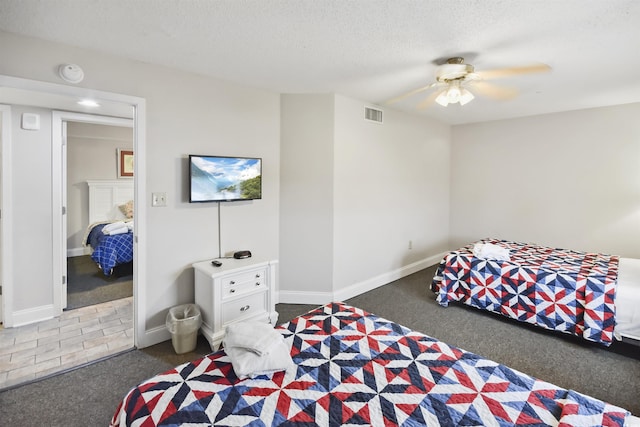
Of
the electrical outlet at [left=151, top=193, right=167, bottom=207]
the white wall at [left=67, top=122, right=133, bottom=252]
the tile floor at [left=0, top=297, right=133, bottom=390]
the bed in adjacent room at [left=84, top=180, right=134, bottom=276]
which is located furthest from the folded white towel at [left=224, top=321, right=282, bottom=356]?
the white wall at [left=67, top=122, right=133, bottom=252]

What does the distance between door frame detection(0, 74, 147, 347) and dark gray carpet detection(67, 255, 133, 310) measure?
2.42ft

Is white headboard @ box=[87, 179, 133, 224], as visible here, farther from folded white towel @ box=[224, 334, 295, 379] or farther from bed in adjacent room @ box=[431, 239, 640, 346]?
bed in adjacent room @ box=[431, 239, 640, 346]

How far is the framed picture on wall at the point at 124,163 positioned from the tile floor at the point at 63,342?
10.9ft

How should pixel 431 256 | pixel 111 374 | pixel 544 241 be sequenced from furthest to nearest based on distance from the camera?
pixel 431 256, pixel 544 241, pixel 111 374

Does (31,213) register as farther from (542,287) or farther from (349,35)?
(542,287)

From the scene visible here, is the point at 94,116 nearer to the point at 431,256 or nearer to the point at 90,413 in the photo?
the point at 90,413

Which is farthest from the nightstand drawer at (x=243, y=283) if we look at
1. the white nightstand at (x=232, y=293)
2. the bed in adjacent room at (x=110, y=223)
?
the bed in adjacent room at (x=110, y=223)

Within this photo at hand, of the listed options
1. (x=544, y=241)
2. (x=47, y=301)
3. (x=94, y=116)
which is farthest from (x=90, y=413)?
(x=544, y=241)

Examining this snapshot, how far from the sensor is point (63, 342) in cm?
280

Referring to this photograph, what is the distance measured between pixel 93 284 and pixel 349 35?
14.3ft

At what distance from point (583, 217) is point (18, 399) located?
5.94m

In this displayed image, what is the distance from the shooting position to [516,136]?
15.6ft

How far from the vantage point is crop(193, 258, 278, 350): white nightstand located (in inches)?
103

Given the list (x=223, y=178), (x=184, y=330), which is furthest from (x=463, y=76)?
(x=184, y=330)
